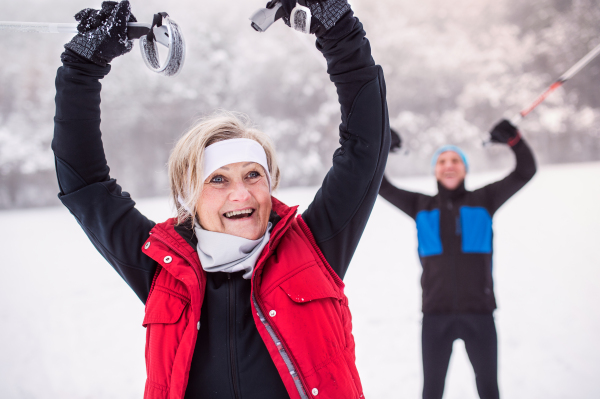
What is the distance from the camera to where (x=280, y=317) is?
76 centimetres

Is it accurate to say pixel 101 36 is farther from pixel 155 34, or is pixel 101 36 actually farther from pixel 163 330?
pixel 163 330

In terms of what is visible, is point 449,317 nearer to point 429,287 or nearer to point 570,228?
point 429,287

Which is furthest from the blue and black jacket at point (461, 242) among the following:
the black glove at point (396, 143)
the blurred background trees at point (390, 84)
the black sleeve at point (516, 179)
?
the blurred background trees at point (390, 84)

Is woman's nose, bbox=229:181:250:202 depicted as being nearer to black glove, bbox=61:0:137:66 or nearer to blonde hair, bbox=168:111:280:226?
blonde hair, bbox=168:111:280:226

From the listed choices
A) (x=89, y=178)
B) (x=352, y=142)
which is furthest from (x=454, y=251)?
(x=89, y=178)

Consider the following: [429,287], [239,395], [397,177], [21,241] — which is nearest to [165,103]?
A: [21,241]

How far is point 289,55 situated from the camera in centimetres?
962

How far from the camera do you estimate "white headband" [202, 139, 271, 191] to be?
0.88 metres

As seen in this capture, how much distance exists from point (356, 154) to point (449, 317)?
118 cm

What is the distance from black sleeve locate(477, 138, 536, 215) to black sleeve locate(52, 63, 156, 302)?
5.31 feet

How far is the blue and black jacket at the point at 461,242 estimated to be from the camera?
5.66ft

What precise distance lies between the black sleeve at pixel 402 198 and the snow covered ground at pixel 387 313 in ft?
2.88

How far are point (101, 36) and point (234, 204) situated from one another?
48 centimetres

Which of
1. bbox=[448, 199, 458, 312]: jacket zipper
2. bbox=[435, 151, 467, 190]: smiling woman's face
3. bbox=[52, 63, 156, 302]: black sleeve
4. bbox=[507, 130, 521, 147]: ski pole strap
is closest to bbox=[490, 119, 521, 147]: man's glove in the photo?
bbox=[507, 130, 521, 147]: ski pole strap
